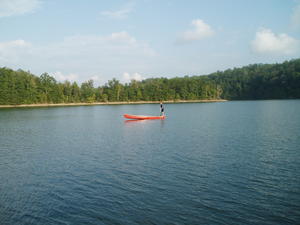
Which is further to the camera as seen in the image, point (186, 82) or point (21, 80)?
point (186, 82)

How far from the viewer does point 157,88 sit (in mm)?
152500

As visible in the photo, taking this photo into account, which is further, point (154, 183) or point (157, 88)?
point (157, 88)

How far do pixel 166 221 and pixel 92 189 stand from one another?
15.3 ft

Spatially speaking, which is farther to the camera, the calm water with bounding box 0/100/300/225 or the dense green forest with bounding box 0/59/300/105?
the dense green forest with bounding box 0/59/300/105

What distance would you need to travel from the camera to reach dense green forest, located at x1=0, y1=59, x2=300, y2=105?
110000 millimetres

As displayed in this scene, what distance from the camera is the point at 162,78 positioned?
171 meters

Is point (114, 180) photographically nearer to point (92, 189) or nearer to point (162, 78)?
point (92, 189)

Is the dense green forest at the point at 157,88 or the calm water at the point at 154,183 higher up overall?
the dense green forest at the point at 157,88

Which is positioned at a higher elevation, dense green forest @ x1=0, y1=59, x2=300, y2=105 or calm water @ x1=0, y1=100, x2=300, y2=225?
dense green forest @ x1=0, y1=59, x2=300, y2=105

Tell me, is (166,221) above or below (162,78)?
below

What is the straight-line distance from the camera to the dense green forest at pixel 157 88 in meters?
110

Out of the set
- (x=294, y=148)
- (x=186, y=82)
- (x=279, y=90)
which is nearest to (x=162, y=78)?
(x=186, y=82)

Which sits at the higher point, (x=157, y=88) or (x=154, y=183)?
(x=157, y=88)

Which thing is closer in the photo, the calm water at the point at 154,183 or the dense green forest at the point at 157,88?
the calm water at the point at 154,183
